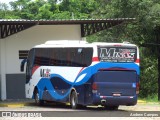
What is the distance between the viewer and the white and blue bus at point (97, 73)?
22.5 metres

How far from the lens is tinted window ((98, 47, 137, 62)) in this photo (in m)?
22.6

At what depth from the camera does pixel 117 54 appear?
22812 millimetres

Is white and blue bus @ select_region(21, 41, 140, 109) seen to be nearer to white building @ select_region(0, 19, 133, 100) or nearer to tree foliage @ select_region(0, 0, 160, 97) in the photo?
white building @ select_region(0, 19, 133, 100)

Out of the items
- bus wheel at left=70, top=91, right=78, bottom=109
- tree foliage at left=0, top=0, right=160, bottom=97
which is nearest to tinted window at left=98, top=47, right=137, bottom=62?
bus wheel at left=70, top=91, right=78, bottom=109

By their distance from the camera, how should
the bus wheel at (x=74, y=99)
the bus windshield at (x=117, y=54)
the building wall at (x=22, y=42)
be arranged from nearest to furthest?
the bus windshield at (x=117, y=54), the bus wheel at (x=74, y=99), the building wall at (x=22, y=42)

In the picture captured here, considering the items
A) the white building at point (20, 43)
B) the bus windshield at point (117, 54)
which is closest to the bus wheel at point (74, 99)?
the bus windshield at point (117, 54)

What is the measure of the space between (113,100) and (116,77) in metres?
0.92

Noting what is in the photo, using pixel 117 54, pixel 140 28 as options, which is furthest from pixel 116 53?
pixel 140 28

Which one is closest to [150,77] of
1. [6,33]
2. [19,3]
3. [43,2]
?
[6,33]

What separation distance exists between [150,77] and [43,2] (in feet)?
76.5

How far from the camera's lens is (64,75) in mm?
24562

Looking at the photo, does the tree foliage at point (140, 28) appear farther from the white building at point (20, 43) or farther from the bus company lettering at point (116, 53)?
the bus company lettering at point (116, 53)

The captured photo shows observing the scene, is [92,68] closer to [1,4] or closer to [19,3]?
[19,3]

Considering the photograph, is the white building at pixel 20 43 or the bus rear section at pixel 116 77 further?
A: the white building at pixel 20 43
